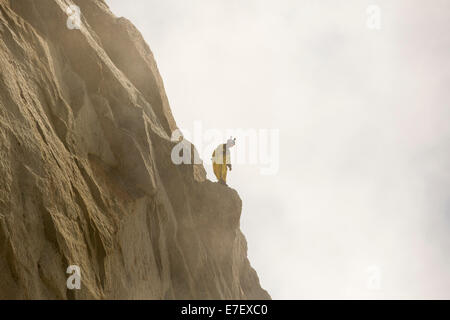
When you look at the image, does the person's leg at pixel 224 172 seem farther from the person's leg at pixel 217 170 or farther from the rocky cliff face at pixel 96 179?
the rocky cliff face at pixel 96 179

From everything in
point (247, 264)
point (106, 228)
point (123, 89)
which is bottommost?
point (247, 264)

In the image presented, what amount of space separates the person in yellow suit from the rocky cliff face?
149 cm

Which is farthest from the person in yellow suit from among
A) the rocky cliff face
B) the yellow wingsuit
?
the rocky cliff face

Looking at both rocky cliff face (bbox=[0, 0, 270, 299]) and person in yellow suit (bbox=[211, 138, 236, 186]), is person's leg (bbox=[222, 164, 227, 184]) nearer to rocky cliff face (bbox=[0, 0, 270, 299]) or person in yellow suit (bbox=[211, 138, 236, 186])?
person in yellow suit (bbox=[211, 138, 236, 186])

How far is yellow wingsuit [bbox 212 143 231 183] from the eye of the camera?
92.8ft

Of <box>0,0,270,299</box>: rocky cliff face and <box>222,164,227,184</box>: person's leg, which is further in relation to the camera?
<box>222,164,227,184</box>: person's leg

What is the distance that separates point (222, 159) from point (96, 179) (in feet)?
34.9

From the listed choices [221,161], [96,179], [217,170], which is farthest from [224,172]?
[96,179]

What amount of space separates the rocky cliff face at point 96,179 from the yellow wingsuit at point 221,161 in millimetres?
1490

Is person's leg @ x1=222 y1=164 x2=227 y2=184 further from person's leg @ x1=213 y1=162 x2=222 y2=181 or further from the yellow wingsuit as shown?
person's leg @ x1=213 y1=162 x2=222 y2=181

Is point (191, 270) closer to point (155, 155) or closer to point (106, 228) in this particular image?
point (155, 155)
